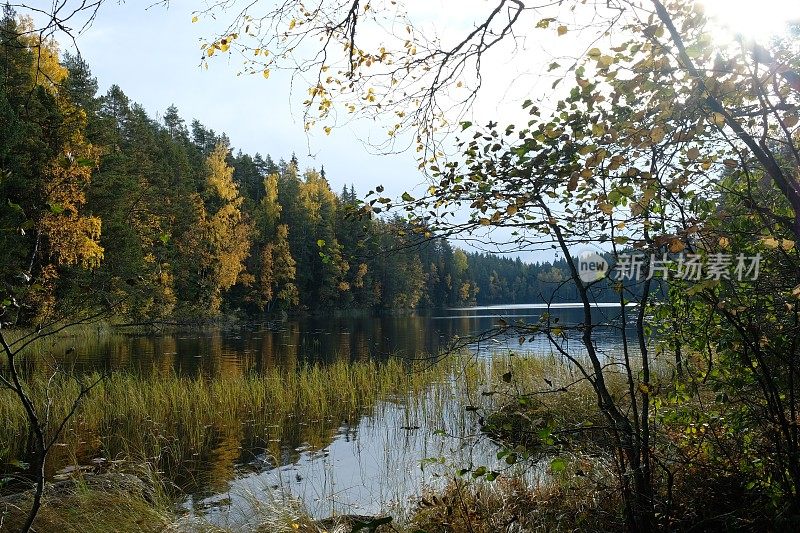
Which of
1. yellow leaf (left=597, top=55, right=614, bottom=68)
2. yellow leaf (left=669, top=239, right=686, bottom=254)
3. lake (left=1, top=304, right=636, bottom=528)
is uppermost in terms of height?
yellow leaf (left=597, top=55, right=614, bottom=68)

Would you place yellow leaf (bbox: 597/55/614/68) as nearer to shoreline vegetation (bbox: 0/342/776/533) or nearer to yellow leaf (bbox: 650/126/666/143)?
yellow leaf (bbox: 650/126/666/143)

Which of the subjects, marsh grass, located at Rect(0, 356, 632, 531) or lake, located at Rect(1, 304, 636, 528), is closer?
lake, located at Rect(1, 304, 636, 528)

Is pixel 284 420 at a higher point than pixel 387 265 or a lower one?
lower

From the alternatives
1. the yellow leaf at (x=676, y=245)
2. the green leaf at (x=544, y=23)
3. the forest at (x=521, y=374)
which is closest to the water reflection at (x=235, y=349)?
the forest at (x=521, y=374)

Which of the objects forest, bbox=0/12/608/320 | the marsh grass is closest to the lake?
the marsh grass

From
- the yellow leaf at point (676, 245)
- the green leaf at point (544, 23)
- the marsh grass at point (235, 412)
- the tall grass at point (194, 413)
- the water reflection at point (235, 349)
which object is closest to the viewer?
the yellow leaf at point (676, 245)

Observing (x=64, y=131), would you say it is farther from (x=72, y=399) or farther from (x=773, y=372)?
(x=773, y=372)

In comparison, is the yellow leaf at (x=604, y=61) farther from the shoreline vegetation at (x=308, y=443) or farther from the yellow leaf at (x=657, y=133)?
the shoreline vegetation at (x=308, y=443)

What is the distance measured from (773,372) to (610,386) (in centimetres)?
811

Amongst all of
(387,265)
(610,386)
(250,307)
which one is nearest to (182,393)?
(610,386)

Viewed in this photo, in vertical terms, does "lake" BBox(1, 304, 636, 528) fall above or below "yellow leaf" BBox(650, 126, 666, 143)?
below

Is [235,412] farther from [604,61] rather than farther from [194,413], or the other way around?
[604,61]

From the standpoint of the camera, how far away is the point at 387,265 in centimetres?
6781

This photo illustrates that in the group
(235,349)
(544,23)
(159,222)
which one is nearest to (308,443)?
(544,23)
